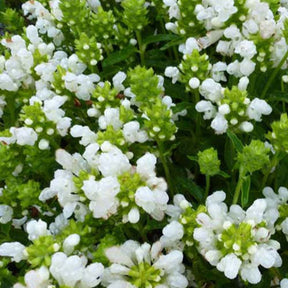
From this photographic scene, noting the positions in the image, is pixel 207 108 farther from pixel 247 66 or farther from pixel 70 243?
pixel 70 243

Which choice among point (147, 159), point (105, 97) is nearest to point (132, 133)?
point (147, 159)

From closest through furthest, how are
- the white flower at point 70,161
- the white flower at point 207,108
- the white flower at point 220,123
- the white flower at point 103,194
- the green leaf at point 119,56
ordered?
the white flower at point 103,194 → the white flower at point 70,161 → the white flower at point 220,123 → the white flower at point 207,108 → the green leaf at point 119,56

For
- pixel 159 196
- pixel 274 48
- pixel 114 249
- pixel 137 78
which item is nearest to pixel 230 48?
pixel 274 48

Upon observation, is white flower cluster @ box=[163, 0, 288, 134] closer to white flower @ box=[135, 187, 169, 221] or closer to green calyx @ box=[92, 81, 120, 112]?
green calyx @ box=[92, 81, 120, 112]

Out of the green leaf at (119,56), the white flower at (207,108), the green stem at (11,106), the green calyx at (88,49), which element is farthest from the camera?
the green leaf at (119,56)

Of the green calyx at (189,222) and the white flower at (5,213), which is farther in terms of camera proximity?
the white flower at (5,213)

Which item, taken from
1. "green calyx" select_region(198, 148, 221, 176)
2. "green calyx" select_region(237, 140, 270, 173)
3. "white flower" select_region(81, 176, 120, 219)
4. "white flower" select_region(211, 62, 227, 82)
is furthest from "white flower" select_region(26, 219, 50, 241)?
"white flower" select_region(211, 62, 227, 82)

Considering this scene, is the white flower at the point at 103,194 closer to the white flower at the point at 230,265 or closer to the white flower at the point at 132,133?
the white flower at the point at 132,133

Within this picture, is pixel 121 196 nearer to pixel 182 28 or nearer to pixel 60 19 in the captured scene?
pixel 182 28

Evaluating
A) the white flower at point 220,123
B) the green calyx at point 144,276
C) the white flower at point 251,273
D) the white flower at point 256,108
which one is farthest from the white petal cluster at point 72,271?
the white flower at point 256,108
